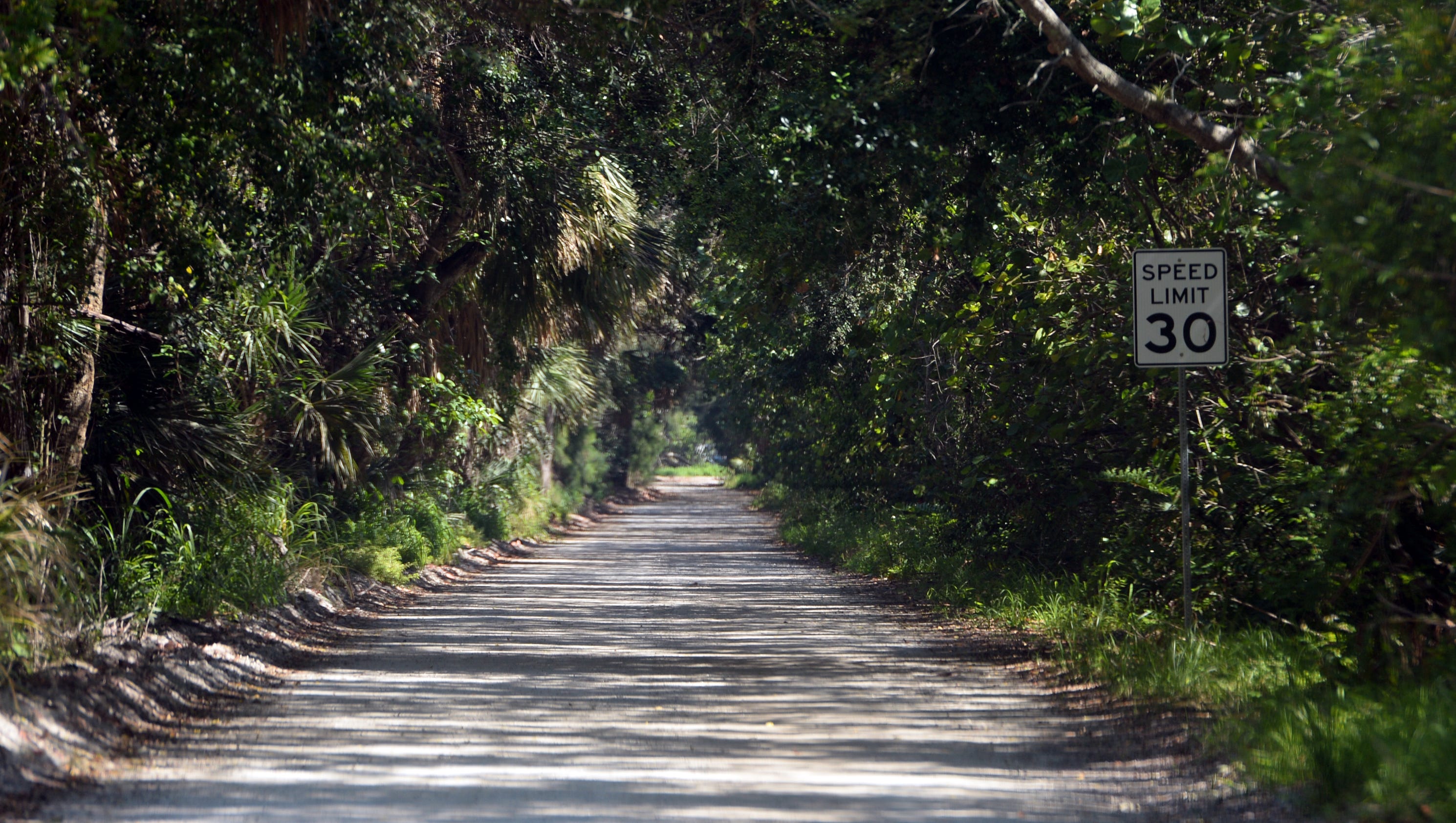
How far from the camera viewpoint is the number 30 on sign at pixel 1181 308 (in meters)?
9.36

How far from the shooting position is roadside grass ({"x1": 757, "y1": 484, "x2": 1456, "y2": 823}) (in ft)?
18.3

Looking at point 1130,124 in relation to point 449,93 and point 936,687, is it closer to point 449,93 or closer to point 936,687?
point 936,687

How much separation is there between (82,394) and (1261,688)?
842 centimetres

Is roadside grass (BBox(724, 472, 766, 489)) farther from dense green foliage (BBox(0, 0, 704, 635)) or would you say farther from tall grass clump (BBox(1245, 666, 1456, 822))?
tall grass clump (BBox(1245, 666, 1456, 822))

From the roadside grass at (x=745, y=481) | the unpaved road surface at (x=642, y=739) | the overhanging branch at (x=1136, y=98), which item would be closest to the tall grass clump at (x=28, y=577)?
the unpaved road surface at (x=642, y=739)

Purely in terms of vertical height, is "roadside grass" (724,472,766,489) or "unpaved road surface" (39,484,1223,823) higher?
"unpaved road surface" (39,484,1223,823)

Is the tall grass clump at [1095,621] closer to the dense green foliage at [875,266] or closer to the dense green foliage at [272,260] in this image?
the dense green foliage at [875,266]

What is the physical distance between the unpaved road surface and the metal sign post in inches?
91.9

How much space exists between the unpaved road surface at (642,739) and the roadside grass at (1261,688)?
54cm

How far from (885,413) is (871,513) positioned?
3.95 metres

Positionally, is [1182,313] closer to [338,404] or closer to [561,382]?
[338,404]

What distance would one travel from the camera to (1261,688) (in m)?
8.05

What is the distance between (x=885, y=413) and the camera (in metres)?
19.1

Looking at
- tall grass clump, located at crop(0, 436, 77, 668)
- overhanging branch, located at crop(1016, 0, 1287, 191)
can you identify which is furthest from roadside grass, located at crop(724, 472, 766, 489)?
tall grass clump, located at crop(0, 436, 77, 668)
